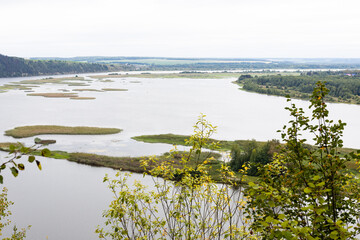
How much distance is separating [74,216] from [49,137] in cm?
2367

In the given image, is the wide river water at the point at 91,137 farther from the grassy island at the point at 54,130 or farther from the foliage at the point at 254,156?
the foliage at the point at 254,156

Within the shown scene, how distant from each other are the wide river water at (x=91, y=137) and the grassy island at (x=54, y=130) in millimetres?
1681

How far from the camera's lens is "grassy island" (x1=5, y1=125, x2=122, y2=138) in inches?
1766

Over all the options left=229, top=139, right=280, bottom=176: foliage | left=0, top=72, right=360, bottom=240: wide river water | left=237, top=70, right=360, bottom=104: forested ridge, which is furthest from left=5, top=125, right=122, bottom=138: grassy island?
left=237, top=70, right=360, bottom=104: forested ridge

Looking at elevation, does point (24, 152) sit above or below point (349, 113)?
above

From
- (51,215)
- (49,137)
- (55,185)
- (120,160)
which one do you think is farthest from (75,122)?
(51,215)

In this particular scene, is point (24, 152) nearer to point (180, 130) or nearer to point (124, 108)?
point (180, 130)

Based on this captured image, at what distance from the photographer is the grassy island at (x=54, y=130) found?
147 ft

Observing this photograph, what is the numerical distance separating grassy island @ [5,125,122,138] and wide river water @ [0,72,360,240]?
168 centimetres

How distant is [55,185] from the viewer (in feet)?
94.3

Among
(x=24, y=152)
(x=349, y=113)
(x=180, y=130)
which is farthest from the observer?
(x=349, y=113)

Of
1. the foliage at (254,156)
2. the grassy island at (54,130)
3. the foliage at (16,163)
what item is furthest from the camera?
the grassy island at (54,130)

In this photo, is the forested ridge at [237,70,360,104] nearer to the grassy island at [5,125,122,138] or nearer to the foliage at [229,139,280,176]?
the foliage at [229,139,280,176]

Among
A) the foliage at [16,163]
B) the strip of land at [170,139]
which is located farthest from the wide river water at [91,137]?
the foliage at [16,163]
